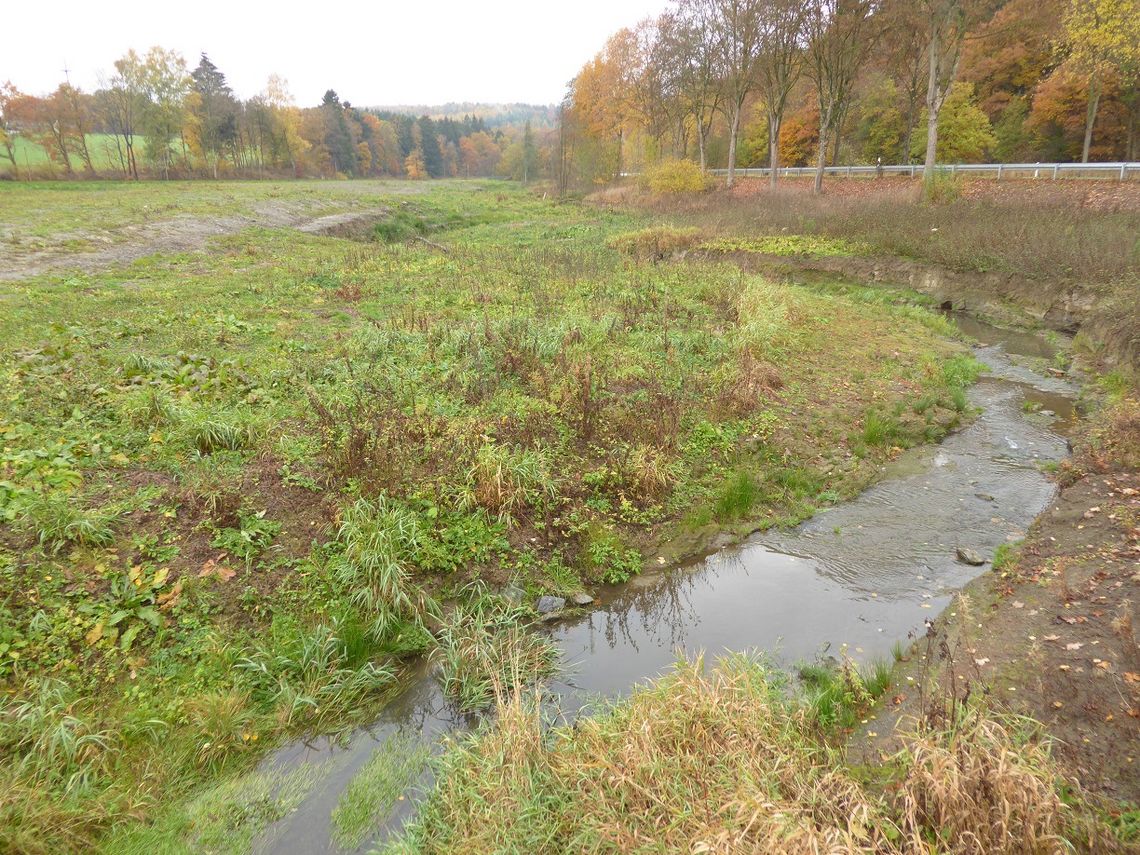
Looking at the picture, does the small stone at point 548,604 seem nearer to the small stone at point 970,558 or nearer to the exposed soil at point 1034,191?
the small stone at point 970,558

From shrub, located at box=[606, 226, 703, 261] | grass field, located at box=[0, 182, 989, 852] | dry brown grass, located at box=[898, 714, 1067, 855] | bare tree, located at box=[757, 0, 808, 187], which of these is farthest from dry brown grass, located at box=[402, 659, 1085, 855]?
bare tree, located at box=[757, 0, 808, 187]

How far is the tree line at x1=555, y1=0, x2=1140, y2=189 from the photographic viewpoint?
23734mm

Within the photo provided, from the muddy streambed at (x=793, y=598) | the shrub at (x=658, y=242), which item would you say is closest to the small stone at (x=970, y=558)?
the muddy streambed at (x=793, y=598)

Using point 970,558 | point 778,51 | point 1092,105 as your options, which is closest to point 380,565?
point 970,558

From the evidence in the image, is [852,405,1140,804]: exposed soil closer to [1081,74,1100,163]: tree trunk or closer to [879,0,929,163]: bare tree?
[879,0,929,163]: bare tree

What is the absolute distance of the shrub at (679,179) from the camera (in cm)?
3697

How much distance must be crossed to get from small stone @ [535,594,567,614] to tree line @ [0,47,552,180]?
55393 mm

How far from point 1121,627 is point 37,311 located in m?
16.4

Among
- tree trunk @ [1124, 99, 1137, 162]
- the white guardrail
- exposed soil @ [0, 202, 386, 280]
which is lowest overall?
exposed soil @ [0, 202, 386, 280]

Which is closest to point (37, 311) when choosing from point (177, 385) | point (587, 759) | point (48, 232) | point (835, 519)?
point (177, 385)

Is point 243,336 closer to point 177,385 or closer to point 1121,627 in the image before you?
point 177,385

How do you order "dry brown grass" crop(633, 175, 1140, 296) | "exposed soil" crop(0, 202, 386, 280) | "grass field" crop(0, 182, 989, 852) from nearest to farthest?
"grass field" crop(0, 182, 989, 852) < "dry brown grass" crop(633, 175, 1140, 296) < "exposed soil" crop(0, 202, 386, 280)

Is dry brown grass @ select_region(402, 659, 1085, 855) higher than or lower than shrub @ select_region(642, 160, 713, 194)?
lower

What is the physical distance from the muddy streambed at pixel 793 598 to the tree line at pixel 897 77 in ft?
66.7
